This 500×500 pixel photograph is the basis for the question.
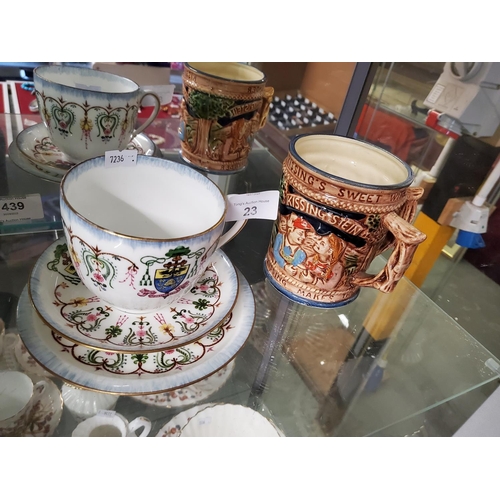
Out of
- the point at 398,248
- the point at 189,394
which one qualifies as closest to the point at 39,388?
the point at 189,394

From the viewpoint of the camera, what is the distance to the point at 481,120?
636 millimetres

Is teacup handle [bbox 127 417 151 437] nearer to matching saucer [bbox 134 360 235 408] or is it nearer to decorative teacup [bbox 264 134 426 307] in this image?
matching saucer [bbox 134 360 235 408]

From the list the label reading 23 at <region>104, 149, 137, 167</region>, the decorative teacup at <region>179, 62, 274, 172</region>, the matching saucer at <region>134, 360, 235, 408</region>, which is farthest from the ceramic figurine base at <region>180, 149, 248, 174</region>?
the matching saucer at <region>134, 360, 235, 408</region>

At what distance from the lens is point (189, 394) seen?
17.2 inches

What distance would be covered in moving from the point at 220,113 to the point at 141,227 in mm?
218

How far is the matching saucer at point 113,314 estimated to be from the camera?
35cm

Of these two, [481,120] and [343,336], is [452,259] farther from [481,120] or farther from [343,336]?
[343,336]

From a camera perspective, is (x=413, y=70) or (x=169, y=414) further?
(x=413, y=70)

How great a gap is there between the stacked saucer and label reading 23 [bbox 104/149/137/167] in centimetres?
10

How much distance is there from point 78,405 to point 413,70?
0.73 m

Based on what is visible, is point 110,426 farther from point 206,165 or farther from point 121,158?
point 206,165

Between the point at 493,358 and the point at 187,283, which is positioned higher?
the point at 187,283

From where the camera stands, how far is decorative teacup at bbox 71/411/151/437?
40 centimetres

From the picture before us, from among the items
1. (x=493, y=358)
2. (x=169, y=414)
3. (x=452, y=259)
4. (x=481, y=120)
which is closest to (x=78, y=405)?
(x=169, y=414)
